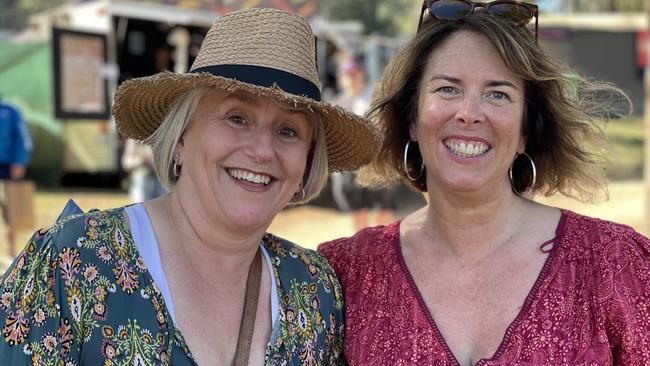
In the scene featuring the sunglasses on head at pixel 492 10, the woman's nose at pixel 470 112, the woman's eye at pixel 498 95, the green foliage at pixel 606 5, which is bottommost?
the woman's nose at pixel 470 112

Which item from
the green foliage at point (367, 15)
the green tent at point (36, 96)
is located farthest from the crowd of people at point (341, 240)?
the green foliage at point (367, 15)

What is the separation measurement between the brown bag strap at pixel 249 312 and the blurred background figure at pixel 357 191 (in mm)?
7125

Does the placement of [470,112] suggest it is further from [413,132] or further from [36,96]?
[36,96]

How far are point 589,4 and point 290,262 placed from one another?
30.2 m

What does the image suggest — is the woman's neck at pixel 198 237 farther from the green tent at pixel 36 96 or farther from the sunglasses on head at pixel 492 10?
the green tent at pixel 36 96

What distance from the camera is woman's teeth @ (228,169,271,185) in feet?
6.77

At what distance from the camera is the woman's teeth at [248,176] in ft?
6.77

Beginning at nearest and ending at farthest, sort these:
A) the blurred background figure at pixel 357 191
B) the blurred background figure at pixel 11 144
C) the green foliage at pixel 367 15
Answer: the blurred background figure at pixel 11 144
the blurred background figure at pixel 357 191
the green foliage at pixel 367 15

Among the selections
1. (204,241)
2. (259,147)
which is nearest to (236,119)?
(259,147)

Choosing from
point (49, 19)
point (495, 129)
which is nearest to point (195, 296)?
point (495, 129)

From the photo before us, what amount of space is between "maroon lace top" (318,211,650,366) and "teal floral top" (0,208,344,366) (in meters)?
0.38

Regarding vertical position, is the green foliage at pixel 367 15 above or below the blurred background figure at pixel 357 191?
above

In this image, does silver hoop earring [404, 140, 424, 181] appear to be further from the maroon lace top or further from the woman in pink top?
the maroon lace top

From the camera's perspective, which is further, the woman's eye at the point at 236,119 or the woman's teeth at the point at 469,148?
the woman's teeth at the point at 469,148
